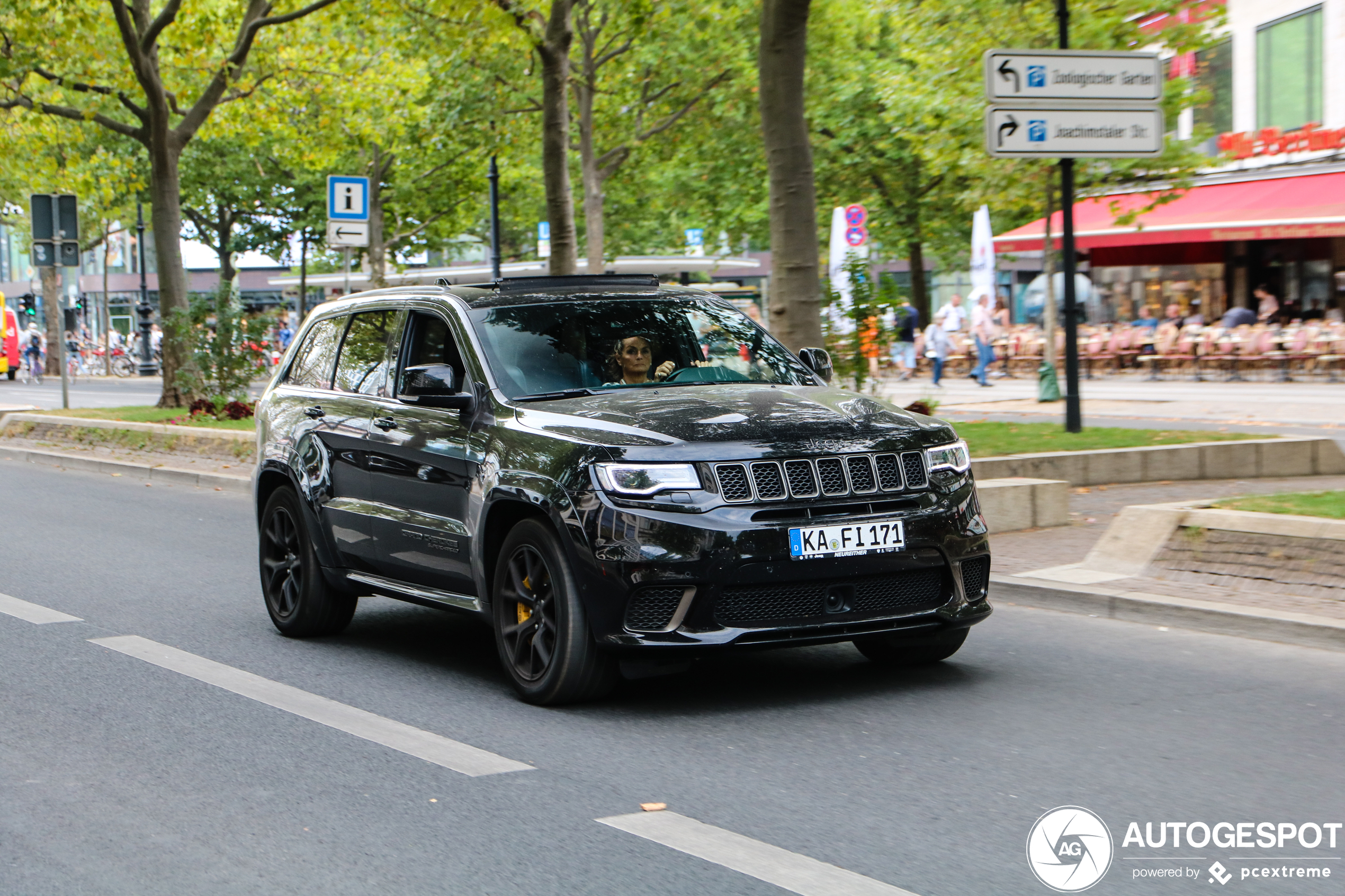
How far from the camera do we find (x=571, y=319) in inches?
273

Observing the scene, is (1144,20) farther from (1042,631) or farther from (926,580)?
(926,580)

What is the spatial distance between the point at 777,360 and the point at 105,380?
4677cm

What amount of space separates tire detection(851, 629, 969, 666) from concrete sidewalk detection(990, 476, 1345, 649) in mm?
1321

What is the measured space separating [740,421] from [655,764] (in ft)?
4.35

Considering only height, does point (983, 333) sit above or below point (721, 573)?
above

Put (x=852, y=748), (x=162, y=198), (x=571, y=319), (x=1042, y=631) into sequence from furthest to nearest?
(x=162, y=198) < (x=1042, y=631) < (x=571, y=319) < (x=852, y=748)

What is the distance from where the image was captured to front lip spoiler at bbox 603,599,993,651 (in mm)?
5797

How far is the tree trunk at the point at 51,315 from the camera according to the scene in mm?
47156

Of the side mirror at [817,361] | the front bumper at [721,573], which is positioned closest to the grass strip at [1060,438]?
the side mirror at [817,361]

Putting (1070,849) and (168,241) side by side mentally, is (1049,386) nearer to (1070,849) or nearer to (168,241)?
(168,241)

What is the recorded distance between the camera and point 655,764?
17.5 feet

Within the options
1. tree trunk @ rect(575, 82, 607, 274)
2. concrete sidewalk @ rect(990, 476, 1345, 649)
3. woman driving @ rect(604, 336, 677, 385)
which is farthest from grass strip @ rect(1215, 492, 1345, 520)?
tree trunk @ rect(575, 82, 607, 274)

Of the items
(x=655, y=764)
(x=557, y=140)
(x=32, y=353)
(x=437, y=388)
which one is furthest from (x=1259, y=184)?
(x=32, y=353)

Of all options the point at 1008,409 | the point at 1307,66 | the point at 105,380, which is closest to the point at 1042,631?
the point at 1008,409
